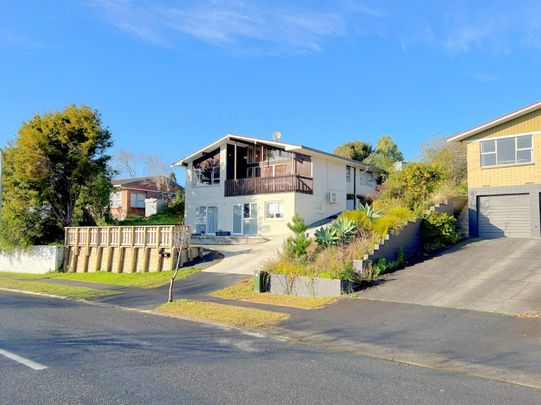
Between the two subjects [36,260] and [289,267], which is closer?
[289,267]

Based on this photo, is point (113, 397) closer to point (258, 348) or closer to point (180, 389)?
point (180, 389)

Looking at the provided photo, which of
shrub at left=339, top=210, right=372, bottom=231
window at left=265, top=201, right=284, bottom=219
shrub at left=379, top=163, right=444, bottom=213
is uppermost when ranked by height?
shrub at left=379, top=163, right=444, bottom=213

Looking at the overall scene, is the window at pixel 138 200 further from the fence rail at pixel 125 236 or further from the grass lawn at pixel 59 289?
the grass lawn at pixel 59 289

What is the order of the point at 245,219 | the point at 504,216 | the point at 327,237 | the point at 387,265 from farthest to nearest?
1. the point at 245,219
2. the point at 504,216
3. the point at 327,237
4. the point at 387,265

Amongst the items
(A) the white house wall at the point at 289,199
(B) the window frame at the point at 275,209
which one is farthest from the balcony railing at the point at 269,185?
(B) the window frame at the point at 275,209

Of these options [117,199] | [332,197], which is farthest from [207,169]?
[117,199]

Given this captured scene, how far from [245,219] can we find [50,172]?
12615mm

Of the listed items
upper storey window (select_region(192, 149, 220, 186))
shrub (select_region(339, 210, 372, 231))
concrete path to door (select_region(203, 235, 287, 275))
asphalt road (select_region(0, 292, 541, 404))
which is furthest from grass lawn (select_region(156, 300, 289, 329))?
upper storey window (select_region(192, 149, 220, 186))

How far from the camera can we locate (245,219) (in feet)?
102

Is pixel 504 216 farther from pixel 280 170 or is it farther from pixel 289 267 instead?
pixel 280 170

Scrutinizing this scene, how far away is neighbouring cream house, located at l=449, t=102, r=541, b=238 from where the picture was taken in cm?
1989

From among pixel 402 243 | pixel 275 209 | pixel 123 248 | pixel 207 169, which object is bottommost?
pixel 123 248

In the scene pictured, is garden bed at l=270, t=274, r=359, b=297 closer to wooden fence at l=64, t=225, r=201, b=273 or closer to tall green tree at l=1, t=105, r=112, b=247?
wooden fence at l=64, t=225, r=201, b=273

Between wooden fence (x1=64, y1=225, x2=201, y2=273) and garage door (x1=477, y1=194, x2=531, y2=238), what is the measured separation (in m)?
14.0
